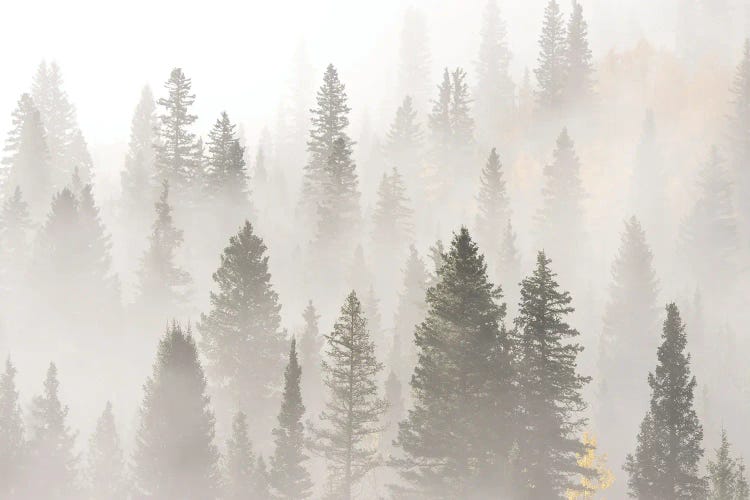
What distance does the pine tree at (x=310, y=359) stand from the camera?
4706cm

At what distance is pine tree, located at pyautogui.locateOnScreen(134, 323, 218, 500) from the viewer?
113ft

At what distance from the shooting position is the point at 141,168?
70.2 m

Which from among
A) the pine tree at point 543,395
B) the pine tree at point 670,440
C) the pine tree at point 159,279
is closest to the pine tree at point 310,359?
the pine tree at point 159,279

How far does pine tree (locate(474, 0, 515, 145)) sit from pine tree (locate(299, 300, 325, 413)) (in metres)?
55.3

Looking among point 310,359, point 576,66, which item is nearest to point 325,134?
point 310,359

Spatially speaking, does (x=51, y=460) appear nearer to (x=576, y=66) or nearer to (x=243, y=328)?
(x=243, y=328)

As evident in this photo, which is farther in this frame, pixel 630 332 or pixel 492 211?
pixel 492 211

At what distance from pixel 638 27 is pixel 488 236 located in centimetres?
8371

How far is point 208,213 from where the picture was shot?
6762 cm

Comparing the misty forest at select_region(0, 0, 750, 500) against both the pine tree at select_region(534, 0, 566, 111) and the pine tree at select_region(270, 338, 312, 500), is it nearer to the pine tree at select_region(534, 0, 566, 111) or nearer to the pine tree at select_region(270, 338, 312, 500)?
the pine tree at select_region(270, 338, 312, 500)

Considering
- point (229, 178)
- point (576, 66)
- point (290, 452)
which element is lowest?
point (290, 452)

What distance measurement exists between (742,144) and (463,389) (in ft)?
214

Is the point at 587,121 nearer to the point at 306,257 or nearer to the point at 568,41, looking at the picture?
the point at 568,41

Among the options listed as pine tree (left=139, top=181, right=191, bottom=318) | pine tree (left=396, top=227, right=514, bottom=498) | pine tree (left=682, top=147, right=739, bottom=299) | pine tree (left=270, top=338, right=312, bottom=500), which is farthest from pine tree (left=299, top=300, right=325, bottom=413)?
pine tree (left=682, top=147, right=739, bottom=299)
